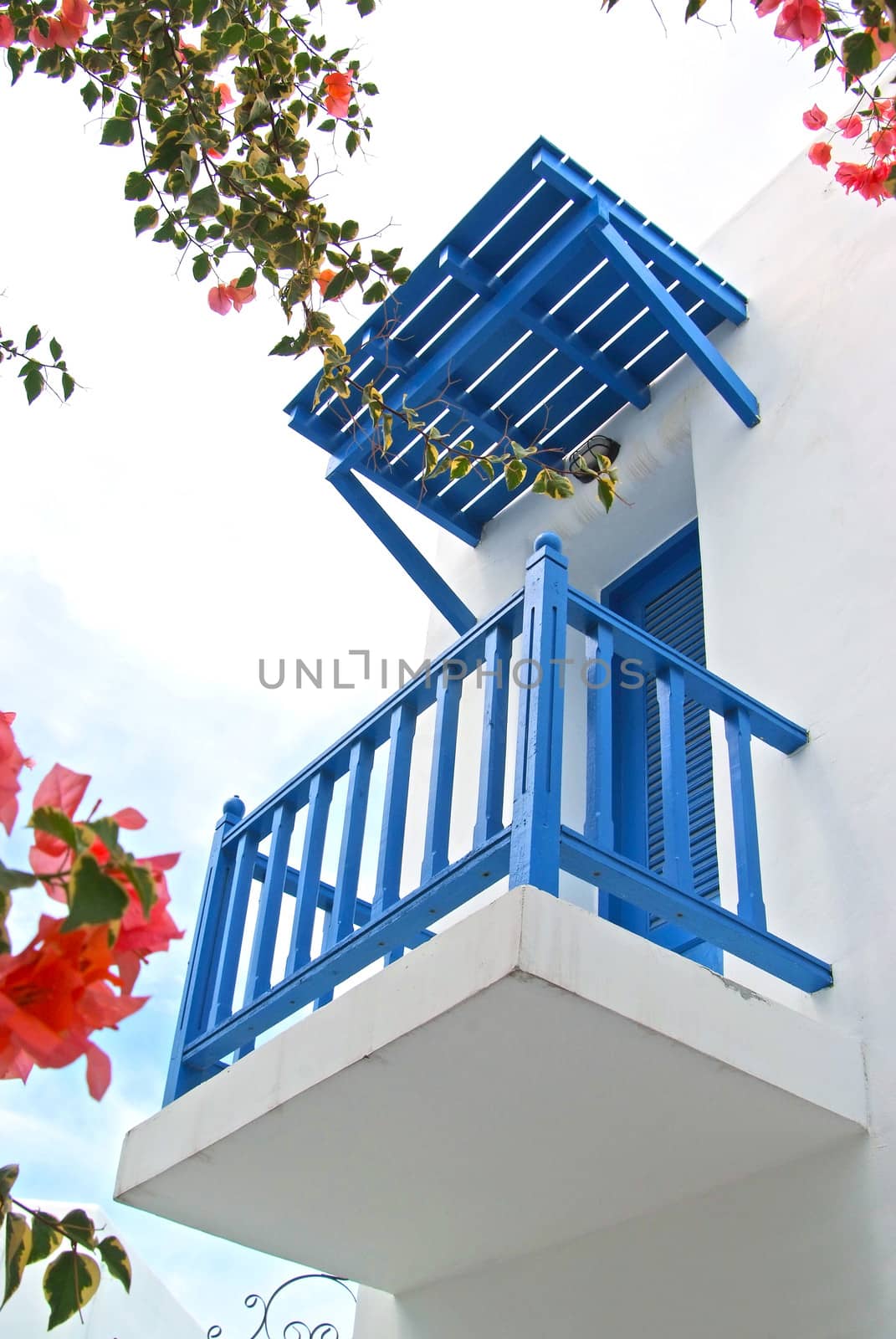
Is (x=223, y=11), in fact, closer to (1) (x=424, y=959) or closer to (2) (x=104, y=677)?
(1) (x=424, y=959)

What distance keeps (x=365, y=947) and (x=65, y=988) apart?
253 centimetres

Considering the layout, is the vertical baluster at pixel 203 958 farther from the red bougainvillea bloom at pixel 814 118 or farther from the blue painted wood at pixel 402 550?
the red bougainvillea bloom at pixel 814 118

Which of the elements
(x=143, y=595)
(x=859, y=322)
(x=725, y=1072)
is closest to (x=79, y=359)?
(x=725, y=1072)

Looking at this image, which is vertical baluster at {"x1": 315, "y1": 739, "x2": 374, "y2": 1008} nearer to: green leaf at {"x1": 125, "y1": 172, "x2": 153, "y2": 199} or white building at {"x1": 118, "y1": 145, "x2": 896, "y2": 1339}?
white building at {"x1": 118, "y1": 145, "x2": 896, "y2": 1339}

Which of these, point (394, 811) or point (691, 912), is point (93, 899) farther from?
point (394, 811)

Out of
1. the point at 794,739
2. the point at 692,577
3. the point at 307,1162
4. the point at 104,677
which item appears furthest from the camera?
the point at 104,677

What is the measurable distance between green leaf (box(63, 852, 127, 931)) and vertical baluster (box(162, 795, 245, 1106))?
3.38 meters

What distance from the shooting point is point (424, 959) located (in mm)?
2998

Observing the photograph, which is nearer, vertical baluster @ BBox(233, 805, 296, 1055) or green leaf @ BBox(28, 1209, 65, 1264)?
green leaf @ BBox(28, 1209, 65, 1264)

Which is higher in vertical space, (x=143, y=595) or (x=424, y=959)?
(x=143, y=595)

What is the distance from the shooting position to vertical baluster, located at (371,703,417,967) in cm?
351

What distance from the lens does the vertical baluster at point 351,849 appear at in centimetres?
361

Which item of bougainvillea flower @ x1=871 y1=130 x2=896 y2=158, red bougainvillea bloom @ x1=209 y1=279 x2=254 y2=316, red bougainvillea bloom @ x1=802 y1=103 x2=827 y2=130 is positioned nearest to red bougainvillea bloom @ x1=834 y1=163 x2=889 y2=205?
bougainvillea flower @ x1=871 y1=130 x2=896 y2=158

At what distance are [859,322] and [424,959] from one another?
2962 millimetres
